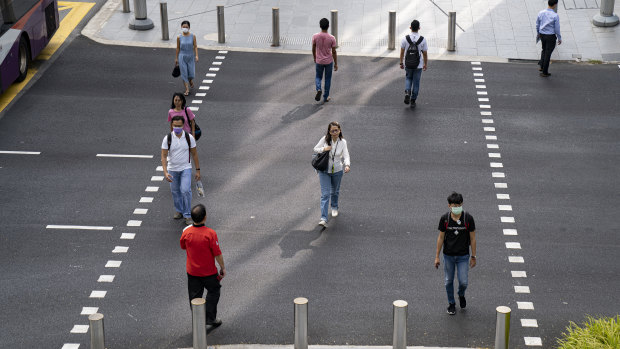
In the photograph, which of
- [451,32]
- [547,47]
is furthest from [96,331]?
[451,32]

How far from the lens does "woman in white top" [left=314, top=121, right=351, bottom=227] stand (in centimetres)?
1465

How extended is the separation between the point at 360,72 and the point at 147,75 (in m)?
4.92

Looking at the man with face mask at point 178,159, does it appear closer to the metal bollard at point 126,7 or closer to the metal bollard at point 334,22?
the metal bollard at point 334,22

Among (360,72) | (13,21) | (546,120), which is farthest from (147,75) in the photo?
(546,120)

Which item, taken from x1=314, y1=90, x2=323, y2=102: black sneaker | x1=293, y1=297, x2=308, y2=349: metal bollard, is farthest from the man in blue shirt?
x1=293, y1=297, x2=308, y2=349: metal bollard

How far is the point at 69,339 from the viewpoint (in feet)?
39.4

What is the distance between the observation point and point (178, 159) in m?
14.6

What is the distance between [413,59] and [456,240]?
25.9 ft

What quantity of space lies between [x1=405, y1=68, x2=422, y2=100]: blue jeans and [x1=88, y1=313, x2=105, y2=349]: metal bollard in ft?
34.1

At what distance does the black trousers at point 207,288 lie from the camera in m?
11.8

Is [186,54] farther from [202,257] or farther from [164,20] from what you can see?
[202,257]

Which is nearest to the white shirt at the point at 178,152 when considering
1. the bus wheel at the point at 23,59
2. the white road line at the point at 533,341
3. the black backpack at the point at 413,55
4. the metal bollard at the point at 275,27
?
the white road line at the point at 533,341

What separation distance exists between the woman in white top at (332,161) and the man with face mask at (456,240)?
281 cm

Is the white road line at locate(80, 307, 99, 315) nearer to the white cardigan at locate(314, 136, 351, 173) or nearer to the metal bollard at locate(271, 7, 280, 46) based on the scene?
the white cardigan at locate(314, 136, 351, 173)
